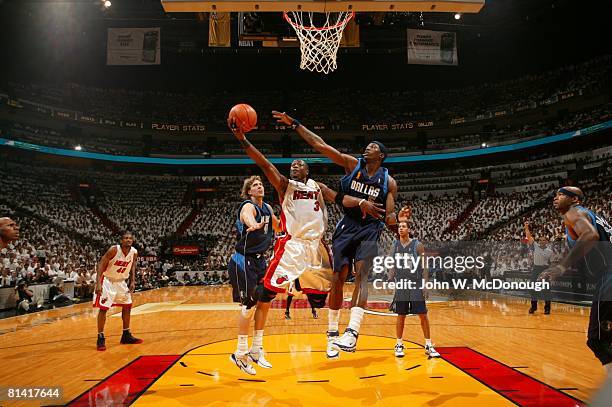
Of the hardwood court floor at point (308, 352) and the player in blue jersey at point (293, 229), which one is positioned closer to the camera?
the hardwood court floor at point (308, 352)

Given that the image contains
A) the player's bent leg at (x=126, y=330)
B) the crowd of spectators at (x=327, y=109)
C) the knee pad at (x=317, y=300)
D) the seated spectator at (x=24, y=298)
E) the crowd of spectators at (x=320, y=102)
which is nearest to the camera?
the knee pad at (x=317, y=300)

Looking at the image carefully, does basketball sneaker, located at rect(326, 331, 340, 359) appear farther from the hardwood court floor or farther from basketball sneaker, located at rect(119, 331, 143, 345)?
basketball sneaker, located at rect(119, 331, 143, 345)

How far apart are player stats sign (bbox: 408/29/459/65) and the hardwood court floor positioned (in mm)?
10591

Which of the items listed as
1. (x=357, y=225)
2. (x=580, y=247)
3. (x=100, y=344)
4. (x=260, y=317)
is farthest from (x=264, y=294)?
(x=100, y=344)

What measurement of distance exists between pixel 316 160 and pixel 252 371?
26.4m

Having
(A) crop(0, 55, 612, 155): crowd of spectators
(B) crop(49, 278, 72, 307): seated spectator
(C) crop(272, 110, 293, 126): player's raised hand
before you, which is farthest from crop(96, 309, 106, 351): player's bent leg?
(A) crop(0, 55, 612, 155): crowd of spectators

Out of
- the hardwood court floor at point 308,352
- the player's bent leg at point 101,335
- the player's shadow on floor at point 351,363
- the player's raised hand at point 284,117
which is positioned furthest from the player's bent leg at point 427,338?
the player's bent leg at point 101,335

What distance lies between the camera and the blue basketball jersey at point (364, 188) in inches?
184

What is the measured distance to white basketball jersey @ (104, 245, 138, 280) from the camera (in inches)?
280

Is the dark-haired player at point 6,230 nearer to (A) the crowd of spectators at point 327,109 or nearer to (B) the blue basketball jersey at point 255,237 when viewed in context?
(B) the blue basketball jersey at point 255,237

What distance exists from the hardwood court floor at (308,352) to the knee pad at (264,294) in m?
0.91

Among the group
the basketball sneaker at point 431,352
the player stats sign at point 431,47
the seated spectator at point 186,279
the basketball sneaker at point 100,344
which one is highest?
the player stats sign at point 431,47

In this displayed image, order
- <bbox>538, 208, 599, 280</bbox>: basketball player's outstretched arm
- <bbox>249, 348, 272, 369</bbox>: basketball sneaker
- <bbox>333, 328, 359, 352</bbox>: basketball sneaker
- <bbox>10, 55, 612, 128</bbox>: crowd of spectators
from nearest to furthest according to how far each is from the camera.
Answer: <bbox>538, 208, 599, 280</bbox>: basketball player's outstretched arm → <bbox>333, 328, 359, 352</bbox>: basketball sneaker → <bbox>249, 348, 272, 369</bbox>: basketball sneaker → <bbox>10, 55, 612, 128</bbox>: crowd of spectators

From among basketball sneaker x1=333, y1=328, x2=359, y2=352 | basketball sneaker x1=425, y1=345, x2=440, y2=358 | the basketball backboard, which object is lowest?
basketball sneaker x1=425, y1=345, x2=440, y2=358
